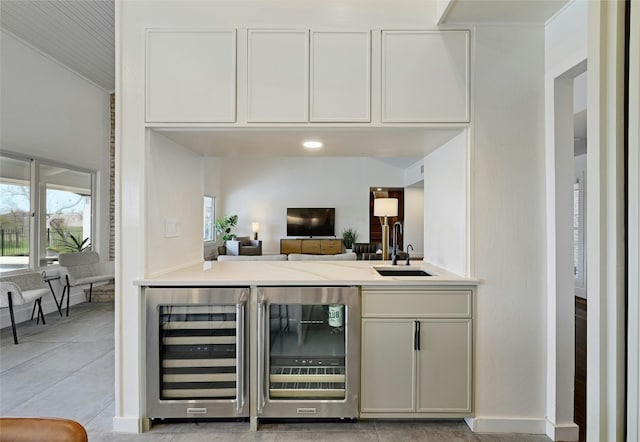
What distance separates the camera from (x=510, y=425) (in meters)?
2.14

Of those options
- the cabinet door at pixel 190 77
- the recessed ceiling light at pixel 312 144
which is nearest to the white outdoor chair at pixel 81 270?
the cabinet door at pixel 190 77

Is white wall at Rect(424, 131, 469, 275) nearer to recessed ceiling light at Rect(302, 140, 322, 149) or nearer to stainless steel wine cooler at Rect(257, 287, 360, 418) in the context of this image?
stainless steel wine cooler at Rect(257, 287, 360, 418)

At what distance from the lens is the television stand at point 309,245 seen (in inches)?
378

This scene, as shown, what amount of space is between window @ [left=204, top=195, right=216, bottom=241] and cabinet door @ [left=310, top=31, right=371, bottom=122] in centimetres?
760

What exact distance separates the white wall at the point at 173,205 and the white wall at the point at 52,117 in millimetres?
3084

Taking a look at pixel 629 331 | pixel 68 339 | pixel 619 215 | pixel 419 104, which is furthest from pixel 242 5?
pixel 68 339

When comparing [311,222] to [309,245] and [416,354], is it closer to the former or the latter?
[309,245]

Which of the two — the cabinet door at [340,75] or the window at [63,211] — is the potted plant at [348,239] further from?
the cabinet door at [340,75]

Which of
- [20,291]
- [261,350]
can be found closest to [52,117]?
[20,291]

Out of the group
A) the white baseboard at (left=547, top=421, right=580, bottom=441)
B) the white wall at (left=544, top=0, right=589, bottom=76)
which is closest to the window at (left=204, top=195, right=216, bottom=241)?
the white wall at (left=544, top=0, right=589, bottom=76)

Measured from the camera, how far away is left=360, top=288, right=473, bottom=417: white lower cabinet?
2.15 m

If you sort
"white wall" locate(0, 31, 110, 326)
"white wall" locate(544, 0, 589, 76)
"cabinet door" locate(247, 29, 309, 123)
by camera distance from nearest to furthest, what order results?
"white wall" locate(544, 0, 589, 76) < "cabinet door" locate(247, 29, 309, 123) < "white wall" locate(0, 31, 110, 326)

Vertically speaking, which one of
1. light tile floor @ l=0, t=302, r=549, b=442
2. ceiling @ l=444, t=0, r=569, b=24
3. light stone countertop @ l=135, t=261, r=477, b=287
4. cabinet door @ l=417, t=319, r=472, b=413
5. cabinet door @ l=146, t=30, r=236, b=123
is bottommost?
light tile floor @ l=0, t=302, r=549, b=442

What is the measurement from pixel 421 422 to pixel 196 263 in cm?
200
